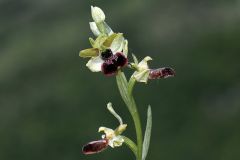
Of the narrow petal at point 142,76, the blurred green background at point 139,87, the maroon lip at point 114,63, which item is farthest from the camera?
the blurred green background at point 139,87

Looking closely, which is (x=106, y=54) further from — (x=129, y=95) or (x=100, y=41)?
(x=129, y=95)

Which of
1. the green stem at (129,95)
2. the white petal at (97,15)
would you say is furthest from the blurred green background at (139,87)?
the white petal at (97,15)

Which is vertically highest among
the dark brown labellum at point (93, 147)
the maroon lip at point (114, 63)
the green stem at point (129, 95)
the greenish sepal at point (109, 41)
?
the greenish sepal at point (109, 41)

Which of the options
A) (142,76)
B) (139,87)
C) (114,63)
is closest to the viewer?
(114,63)

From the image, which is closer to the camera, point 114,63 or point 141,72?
point 114,63

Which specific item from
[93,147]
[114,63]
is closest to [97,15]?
[114,63]

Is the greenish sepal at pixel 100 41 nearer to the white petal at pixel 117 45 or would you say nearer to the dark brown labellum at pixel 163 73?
the white petal at pixel 117 45

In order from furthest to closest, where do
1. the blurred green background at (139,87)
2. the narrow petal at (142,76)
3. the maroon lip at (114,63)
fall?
the blurred green background at (139,87), the narrow petal at (142,76), the maroon lip at (114,63)

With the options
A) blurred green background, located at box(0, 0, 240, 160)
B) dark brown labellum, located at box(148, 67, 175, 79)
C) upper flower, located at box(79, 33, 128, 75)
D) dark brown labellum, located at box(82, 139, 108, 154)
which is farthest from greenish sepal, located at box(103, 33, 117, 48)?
blurred green background, located at box(0, 0, 240, 160)
